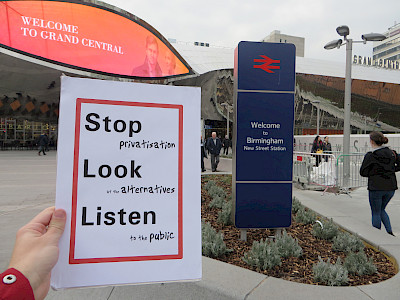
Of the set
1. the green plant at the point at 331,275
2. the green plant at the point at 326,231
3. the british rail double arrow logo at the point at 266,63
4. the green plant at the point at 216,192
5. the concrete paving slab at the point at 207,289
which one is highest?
the british rail double arrow logo at the point at 266,63

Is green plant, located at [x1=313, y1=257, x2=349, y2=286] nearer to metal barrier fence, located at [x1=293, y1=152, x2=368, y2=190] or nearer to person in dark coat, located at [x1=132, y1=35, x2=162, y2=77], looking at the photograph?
metal barrier fence, located at [x1=293, y1=152, x2=368, y2=190]

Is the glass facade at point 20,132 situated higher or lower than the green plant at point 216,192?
higher

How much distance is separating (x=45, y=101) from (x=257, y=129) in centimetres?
4176

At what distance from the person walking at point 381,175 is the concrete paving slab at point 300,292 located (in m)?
2.74

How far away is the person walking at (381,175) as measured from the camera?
16.3 feet

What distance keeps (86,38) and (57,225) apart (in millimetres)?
30565

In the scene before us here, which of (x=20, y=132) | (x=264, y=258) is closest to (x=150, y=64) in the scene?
(x=20, y=132)

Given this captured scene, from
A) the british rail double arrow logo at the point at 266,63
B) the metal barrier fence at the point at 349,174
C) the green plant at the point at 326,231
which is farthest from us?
the metal barrier fence at the point at 349,174

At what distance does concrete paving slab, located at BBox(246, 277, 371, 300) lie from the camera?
8.63ft

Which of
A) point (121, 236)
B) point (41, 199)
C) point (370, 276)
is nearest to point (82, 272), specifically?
point (121, 236)

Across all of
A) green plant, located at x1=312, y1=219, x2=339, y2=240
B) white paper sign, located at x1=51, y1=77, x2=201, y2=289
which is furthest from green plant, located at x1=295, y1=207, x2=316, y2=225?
white paper sign, located at x1=51, y1=77, x2=201, y2=289

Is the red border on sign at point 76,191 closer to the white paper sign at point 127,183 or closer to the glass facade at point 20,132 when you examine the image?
the white paper sign at point 127,183

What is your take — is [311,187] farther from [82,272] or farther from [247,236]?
[82,272]

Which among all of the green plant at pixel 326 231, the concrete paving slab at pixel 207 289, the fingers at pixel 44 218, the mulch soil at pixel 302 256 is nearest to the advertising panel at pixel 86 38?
the mulch soil at pixel 302 256
